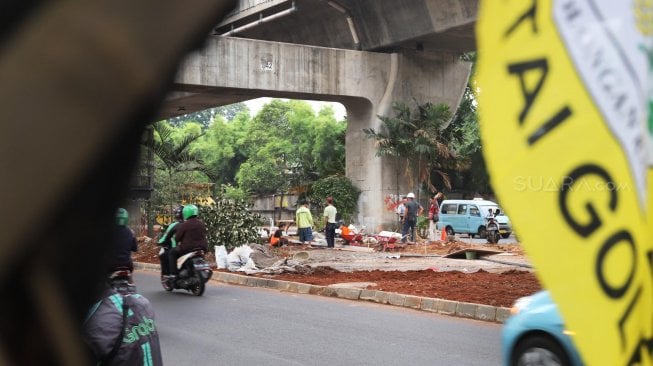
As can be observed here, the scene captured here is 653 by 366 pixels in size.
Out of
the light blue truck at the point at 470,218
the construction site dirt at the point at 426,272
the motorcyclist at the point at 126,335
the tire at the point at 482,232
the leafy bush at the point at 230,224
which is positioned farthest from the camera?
the light blue truck at the point at 470,218

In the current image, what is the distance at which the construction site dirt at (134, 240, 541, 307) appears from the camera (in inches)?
465

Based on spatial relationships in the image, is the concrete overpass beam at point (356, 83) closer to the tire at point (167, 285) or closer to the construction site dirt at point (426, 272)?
the construction site dirt at point (426, 272)

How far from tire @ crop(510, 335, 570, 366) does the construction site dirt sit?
4713mm

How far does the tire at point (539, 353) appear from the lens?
18.2ft

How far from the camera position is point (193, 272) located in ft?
41.4

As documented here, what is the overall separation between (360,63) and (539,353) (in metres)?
22.2

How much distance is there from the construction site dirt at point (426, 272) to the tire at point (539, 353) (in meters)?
4.71

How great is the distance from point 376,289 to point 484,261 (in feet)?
17.7

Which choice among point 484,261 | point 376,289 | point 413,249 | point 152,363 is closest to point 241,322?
point 376,289

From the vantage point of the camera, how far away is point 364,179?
28422 millimetres

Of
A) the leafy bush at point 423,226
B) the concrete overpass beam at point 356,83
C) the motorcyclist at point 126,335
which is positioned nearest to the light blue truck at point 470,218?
the leafy bush at point 423,226

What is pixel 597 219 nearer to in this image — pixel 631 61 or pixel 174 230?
pixel 631 61

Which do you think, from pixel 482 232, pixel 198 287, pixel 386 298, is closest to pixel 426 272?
pixel 386 298

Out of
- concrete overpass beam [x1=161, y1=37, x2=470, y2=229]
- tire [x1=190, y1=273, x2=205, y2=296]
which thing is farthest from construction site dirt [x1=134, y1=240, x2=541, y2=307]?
concrete overpass beam [x1=161, y1=37, x2=470, y2=229]
